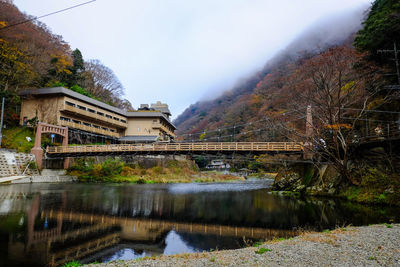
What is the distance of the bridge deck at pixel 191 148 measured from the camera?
54.4ft

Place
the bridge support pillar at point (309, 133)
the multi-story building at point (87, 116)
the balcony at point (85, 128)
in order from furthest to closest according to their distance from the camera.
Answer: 1. the balcony at point (85, 128)
2. the multi-story building at point (87, 116)
3. the bridge support pillar at point (309, 133)

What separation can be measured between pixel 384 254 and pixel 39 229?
25.6 feet

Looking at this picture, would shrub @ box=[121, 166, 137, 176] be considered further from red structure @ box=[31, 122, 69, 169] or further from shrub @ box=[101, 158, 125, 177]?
red structure @ box=[31, 122, 69, 169]

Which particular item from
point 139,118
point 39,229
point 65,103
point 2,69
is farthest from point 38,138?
point 39,229

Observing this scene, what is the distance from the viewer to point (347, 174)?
498 inches

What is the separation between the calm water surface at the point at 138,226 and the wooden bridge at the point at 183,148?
230 inches

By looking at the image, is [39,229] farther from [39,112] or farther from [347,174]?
[39,112]

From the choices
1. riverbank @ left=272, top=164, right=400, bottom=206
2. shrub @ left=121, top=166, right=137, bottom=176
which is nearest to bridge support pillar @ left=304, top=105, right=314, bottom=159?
riverbank @ left=272, top=164, right=400, bottom=206

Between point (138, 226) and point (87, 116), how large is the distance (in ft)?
75.6

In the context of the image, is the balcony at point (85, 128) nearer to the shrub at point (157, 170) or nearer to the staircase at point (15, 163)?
the staircase at point (15, 163)

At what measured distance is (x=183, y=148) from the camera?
1850cm

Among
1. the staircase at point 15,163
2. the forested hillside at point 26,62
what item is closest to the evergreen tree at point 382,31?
the forested hillside at point 26,62

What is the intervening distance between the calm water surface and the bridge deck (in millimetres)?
5807

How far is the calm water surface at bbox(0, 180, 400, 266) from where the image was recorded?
5.00 meters
